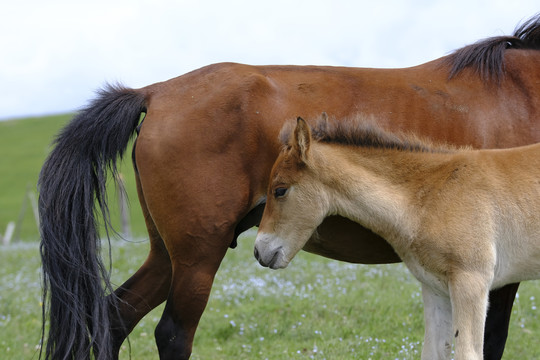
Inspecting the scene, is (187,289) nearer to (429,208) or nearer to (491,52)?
(429,208)

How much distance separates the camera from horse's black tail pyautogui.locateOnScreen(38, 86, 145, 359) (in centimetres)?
451

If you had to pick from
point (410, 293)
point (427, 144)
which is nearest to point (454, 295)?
point (427, 144)

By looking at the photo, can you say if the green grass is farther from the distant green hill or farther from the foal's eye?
the distant green hill

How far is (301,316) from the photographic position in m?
6.99

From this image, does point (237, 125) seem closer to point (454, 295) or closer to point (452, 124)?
point (452, 124)

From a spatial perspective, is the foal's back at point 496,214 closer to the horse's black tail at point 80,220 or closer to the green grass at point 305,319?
the green grass at point 305,319

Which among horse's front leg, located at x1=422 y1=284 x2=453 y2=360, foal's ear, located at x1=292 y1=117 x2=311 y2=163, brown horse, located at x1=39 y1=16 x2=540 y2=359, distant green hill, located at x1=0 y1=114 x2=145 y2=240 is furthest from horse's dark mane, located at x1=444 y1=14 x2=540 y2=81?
distant green hill, located at x1=0 y1=114 x2=145 y2=240

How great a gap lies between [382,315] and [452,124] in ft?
9.65

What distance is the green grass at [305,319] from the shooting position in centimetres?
602

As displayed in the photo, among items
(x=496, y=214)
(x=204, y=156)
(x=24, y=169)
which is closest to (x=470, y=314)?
(x=496, y=214)

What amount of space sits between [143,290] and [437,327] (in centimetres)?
205

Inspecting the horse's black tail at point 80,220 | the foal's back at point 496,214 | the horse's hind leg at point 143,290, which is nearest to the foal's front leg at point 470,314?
the foal's back at point 496,214

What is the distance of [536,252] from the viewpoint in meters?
3.94

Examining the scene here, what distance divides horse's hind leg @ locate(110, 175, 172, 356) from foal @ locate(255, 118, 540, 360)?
0.93 meters
